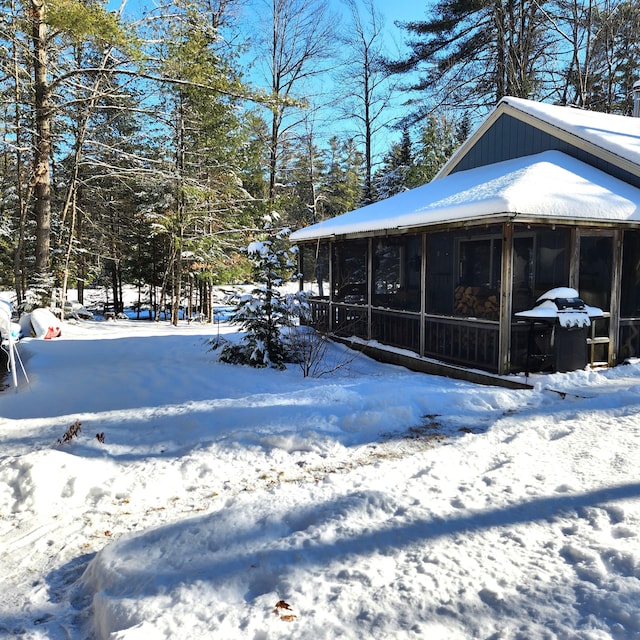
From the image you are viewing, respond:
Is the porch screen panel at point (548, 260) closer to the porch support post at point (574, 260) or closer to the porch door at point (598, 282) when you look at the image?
the porch door at point (598, 282)

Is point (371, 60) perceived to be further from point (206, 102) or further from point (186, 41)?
point (186, 41)

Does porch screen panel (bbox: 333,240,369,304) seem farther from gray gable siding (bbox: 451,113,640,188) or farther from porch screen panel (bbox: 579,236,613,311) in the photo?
porch screen panel (bbox: 579,236,613,311)

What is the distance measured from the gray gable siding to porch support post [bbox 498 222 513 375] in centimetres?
359

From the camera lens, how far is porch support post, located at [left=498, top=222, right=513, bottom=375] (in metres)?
7.34

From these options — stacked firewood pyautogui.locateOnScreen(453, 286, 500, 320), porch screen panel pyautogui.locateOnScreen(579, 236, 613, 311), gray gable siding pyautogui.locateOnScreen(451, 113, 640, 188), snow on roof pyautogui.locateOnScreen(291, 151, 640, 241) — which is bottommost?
stacked firewood pyautogui.locateOnScreen(453, 286, 500, 320)

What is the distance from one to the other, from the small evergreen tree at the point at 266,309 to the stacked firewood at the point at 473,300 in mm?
3616

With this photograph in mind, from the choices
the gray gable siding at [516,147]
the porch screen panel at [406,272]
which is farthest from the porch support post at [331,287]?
the gray gable siding at [516,147]

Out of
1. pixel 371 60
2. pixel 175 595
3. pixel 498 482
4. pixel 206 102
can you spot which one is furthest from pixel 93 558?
pixel 371 60

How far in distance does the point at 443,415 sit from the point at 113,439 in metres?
3.74

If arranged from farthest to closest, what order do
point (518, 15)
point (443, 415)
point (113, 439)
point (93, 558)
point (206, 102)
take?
point (518, 15)
point (206, 102)
point (443, 415)
point (113, 439)
point (93, 558)

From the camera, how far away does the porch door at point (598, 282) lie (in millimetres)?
8195

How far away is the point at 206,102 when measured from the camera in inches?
708

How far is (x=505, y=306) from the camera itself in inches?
291

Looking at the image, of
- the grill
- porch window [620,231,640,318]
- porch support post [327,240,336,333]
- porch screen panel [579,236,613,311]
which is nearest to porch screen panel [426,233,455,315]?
porch support post [327,240,336,333]
